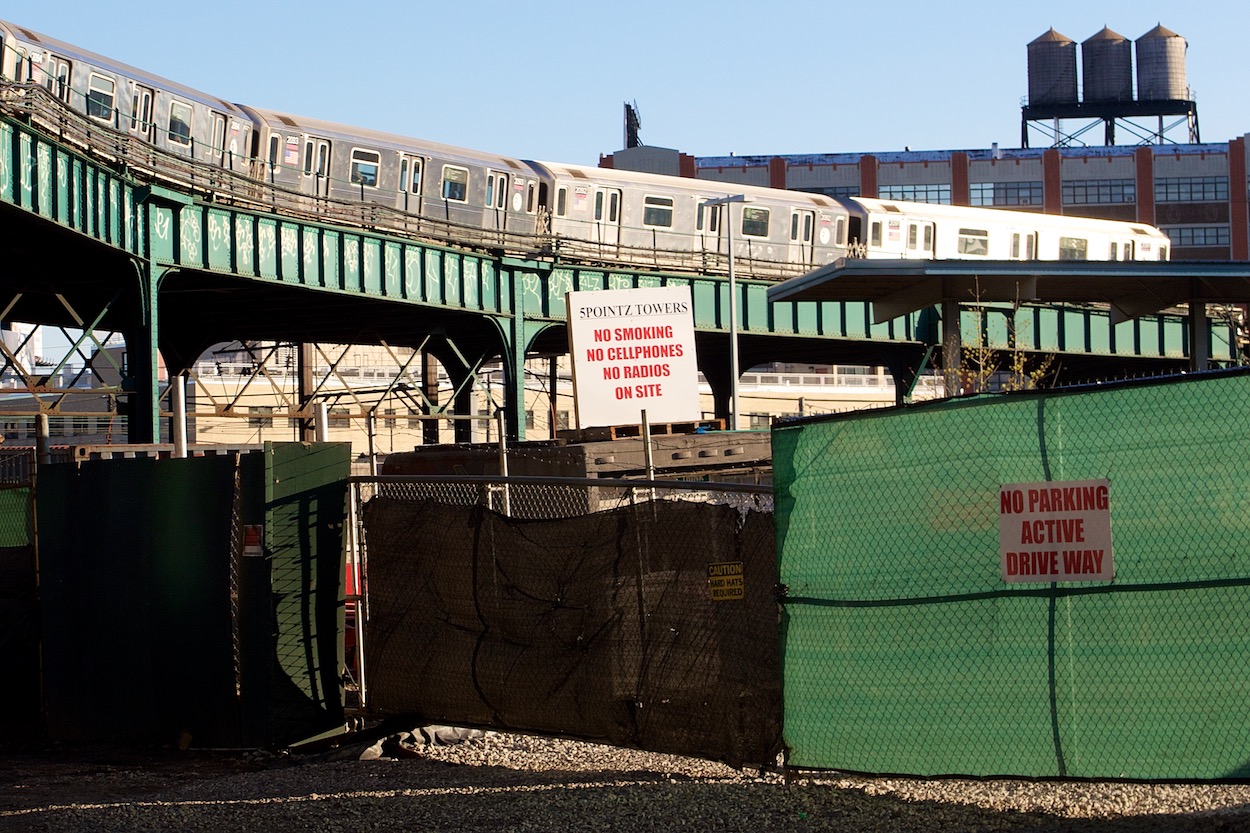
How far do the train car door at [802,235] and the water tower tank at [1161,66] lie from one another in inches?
2319

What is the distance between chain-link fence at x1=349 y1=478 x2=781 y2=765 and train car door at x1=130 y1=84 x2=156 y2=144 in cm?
2062

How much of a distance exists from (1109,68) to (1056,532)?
95604 mm

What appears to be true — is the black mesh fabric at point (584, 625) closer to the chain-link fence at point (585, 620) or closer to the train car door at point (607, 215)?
the chain-link fence at point (585, 620)

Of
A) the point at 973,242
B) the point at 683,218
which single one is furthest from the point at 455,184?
the point at 973,242

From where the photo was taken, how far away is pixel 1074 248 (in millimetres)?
50562

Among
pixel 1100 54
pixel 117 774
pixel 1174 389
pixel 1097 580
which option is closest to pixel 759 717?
pixel 1097 580

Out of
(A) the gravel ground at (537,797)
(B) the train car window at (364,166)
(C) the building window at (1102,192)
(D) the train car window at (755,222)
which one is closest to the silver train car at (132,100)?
(B) the train car window at (364,166)

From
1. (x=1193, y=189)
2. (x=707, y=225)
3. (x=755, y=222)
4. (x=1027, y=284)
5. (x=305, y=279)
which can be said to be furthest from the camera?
(x=1193, y=189)

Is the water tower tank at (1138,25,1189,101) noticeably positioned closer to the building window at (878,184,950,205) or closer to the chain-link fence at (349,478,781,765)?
the building window at (878,184,950,205)

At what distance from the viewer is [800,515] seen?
8352 mm

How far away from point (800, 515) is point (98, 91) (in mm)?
24197

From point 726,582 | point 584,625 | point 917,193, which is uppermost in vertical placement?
point 917,193

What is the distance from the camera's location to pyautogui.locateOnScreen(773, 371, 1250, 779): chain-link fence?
7.16m

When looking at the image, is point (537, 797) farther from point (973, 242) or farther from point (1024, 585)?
point (973, 242)
